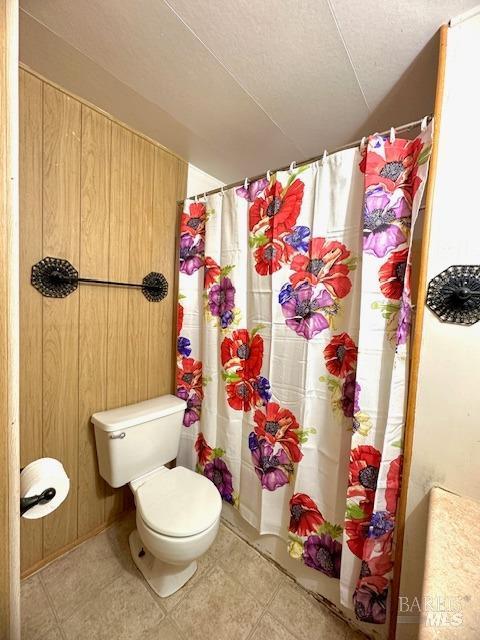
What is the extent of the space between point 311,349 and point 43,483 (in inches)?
39.3

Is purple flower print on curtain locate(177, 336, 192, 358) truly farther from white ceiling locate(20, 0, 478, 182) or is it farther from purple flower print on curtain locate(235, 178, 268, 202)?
white ceiling locate(20, 0, 478, 182)

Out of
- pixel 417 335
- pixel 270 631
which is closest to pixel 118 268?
pixel 417 335

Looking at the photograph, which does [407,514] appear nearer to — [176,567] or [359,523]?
[359,523]

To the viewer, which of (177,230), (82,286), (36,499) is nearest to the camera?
(36,499)

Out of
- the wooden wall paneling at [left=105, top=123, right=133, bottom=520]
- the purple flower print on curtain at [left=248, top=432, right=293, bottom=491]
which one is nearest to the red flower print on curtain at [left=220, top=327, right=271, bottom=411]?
the purple flower print on curtain at [left=248, top=432, right=293, bottom=491]

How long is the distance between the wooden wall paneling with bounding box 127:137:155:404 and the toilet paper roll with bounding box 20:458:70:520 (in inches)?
29.3

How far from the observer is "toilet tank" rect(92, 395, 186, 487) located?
1.23 meters

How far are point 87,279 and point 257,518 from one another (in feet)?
4.92

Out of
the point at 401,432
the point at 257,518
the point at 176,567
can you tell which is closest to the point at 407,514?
the point at 401,432

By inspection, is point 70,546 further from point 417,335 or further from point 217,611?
point 417,335

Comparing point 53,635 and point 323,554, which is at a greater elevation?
point 323,554

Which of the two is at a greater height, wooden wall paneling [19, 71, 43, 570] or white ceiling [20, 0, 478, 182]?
white ceiling [20, 0, 478, 182]

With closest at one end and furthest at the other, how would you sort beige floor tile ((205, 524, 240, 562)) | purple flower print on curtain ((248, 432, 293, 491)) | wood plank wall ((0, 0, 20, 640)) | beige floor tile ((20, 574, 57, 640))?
wood plank wall ((0, 0, 20, 640))
beige floor tile ((20, 574, 57, 640))
purple flower print on curtain ((248, 432, 293, 491))
beige floor tile ((205, 524, 240, 562))

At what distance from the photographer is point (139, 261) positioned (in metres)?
1.46
